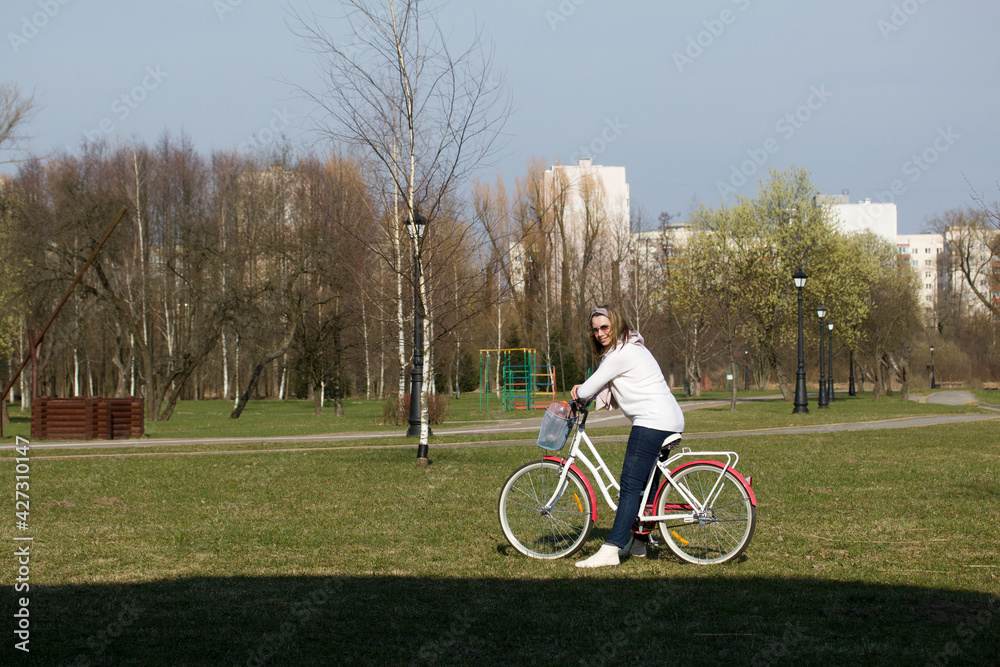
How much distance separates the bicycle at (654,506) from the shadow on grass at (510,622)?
44 centimetres

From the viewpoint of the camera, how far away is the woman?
21.0ft

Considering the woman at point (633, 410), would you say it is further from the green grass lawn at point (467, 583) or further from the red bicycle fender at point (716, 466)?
the green grass lawn at point (467, 583)

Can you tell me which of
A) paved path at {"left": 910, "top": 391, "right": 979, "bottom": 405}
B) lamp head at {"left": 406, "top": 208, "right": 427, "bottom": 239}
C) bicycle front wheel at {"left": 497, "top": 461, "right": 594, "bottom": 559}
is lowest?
paved path at {"left": 910, "top": 391, "right": 979, "bottom": 405}

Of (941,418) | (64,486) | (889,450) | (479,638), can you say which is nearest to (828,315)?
(941,418)

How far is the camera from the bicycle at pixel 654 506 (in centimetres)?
646

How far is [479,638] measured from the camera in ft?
15.2

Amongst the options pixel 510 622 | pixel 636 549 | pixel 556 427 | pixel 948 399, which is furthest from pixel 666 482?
pixel 948 399

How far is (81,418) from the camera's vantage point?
23031 millimetres

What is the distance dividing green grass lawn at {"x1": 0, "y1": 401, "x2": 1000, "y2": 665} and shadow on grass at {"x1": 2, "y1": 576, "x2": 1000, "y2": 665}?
0.02 metres

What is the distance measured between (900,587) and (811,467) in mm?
7127

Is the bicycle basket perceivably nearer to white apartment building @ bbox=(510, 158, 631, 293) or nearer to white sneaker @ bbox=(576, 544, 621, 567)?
white sneaker @ bbox=(576, 544, 621, 567)

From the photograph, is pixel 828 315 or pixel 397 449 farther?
pixel 828 315

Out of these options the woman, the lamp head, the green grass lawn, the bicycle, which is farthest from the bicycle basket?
the lamp head

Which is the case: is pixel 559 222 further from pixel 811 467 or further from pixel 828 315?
pixel 811 467
